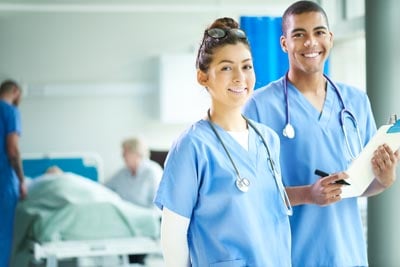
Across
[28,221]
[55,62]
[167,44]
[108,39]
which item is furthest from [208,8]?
[28,221]

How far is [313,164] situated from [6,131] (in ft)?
9.35

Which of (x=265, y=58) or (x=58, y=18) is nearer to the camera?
(x=265, y=58)

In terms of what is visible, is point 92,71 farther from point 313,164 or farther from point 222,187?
point 222,187

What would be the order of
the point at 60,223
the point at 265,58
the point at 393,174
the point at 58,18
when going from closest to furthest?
1. the point at 393,174
2. the point at 265,58
3. the point at 60,223
4. the point at 58,18

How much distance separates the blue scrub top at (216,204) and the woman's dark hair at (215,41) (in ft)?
0.44

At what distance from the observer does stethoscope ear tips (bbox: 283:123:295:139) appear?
169 cm

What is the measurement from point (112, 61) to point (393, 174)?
15.5ft

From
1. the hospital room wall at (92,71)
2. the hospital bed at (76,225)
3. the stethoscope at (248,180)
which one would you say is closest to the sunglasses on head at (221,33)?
the stethoscope at (248,180)

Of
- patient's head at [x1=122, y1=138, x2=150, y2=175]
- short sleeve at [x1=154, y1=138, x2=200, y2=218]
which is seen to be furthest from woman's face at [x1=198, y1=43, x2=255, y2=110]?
patient's head at [x1=122, y1=138, x2=150, y2=175]

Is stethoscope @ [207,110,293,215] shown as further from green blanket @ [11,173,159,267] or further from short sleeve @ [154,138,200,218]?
green blanket @ [11,173,159,267]

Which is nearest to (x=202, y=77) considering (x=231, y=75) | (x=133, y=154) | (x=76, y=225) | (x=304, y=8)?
(x=231, y=75)

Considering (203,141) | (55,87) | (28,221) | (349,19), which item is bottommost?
(28,221)

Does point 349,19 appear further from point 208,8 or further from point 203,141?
point 208,8

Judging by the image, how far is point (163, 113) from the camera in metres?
6.11
